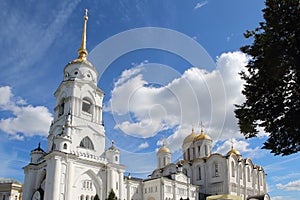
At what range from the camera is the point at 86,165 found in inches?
1452

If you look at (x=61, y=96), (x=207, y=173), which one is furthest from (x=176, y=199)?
(x=61, y=96)

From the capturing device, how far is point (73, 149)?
3738 cm

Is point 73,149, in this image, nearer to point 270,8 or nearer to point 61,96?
point 61,96

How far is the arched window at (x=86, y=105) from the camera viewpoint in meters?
42.2

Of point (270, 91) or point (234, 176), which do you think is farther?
point (234, 176)

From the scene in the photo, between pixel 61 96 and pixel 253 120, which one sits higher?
pixel 61 96

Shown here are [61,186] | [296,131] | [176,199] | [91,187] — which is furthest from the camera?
[176,199]

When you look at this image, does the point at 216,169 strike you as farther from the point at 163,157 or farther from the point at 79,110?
the point at 79,110

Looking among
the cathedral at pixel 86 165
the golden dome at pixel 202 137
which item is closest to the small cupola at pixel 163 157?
the golden dome at pixel 202 137

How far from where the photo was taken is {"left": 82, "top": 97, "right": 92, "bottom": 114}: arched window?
42188 millimetres

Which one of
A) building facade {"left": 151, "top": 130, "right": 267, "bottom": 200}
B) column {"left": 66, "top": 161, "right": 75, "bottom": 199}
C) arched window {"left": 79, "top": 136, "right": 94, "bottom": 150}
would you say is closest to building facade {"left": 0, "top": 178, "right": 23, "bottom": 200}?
arched window {"left": 79, "top": 136, "right": 94, "bottom": 150}

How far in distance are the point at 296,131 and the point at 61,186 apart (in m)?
26.2

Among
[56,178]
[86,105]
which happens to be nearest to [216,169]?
[86,105]

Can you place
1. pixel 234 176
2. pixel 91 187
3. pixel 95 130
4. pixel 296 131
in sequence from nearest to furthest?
pixel 296 131 < pixel 91 187 < pixel 95 130 < pixel 234 176
